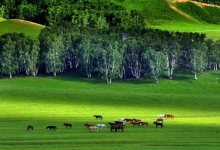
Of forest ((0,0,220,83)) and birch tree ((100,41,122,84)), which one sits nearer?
birch tree ((100,41,122,84))

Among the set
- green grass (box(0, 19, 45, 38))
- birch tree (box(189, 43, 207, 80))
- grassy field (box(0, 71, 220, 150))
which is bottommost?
grassy field (box(0, 71, 220, 150))

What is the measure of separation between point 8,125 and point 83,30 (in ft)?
195

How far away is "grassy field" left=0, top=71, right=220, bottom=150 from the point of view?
49375mm

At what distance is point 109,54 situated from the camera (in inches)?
4131

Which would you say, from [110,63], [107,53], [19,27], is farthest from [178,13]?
[110,63]

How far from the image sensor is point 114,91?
9638 cm

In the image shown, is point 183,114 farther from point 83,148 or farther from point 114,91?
point 83,148

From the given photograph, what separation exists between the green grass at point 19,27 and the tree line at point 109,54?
1893cm

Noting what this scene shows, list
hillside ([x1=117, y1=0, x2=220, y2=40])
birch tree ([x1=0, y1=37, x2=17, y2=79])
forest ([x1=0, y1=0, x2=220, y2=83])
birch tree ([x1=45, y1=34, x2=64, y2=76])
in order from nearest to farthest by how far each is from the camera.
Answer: forest ([x1=0, y1=0, x2=220, y2=83]), birch tree ([x1=0, y1=37, x2=17, y2=79]), birch tree ([x1=45, y1=34, x2=64, y2=76]), hillside ([x1=117, y1=0, x2=220, y2=40])

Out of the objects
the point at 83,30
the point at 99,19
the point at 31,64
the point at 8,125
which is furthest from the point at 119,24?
the point at 8,125

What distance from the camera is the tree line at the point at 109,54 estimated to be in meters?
106

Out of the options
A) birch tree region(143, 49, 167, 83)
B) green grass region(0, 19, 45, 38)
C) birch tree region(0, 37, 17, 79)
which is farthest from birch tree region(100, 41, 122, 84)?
green grass region(0, 19, 45, 38)

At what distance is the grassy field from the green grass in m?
25.6

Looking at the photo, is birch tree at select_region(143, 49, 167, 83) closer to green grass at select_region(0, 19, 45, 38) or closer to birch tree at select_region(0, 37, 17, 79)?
birch tree at select_region(0, 37, 17, 79)
